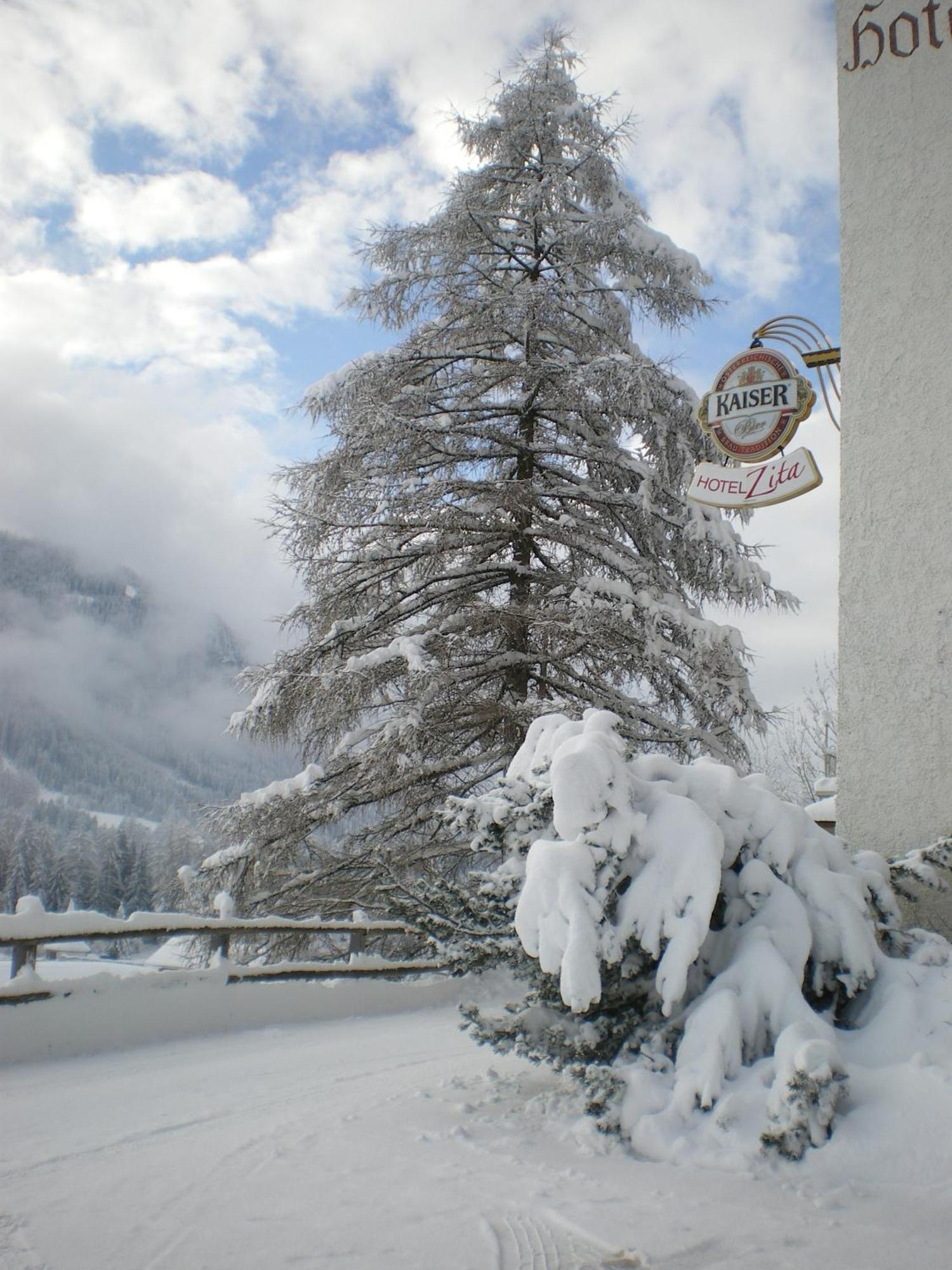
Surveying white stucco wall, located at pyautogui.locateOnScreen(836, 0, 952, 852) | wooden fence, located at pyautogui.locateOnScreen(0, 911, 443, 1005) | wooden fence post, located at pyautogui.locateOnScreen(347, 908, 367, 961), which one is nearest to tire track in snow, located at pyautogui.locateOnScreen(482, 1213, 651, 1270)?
wooden fence, located at pyautogui.locateOnScreen(0, 911, 443, 1005)

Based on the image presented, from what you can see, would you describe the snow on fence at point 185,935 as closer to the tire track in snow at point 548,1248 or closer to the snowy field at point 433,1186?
the snowy field at point 433,1186

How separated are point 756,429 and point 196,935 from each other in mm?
5575

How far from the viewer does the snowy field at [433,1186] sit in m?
2.44

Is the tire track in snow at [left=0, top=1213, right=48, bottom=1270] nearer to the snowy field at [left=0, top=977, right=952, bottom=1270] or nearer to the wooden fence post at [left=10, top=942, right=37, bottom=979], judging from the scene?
the snowy field at [left=0, top=977, right=952, bottom=1270]

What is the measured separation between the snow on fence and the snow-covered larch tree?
189cm

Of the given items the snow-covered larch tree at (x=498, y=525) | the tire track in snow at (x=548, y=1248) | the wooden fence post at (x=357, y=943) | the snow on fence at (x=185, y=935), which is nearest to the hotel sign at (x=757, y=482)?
the snow-covered larch tree at (x=498, y=525)

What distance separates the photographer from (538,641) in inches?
392

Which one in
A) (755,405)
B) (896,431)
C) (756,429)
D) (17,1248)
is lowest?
(17,1248)

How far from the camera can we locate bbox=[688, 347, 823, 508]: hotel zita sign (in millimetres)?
5617

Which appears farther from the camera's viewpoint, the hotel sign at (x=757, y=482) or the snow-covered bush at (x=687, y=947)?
the hotel sign at (x=757, y=482)

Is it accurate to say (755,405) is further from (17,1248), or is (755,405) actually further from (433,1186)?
(17,1248)

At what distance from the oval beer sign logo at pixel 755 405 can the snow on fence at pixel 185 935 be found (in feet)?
12.3

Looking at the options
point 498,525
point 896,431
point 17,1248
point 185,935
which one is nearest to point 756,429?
point 896,431

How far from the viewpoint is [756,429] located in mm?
5832
